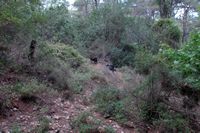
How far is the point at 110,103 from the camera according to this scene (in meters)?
7.66

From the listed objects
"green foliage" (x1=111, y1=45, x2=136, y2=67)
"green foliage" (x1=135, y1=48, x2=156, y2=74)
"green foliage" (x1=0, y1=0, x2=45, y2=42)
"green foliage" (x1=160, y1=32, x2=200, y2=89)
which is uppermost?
"green foliage" (x1=0, y1=0, x2=45, y2=42)

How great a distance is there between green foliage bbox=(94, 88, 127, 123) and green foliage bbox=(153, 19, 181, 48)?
9.08 meters

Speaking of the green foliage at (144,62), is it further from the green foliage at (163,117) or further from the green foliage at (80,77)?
the green foliage at (80,77)

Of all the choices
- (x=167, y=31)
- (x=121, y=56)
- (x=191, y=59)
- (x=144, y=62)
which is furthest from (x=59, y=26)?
(x=191, y=59)

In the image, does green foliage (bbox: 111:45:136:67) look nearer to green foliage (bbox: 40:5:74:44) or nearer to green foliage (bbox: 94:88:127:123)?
green foliage (bbox: 40:5:74:44)

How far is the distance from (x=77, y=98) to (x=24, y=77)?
1.68 metres

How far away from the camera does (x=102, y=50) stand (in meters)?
16.9

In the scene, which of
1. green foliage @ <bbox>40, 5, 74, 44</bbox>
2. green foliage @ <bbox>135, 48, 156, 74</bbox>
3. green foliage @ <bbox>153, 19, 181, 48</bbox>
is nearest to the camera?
green foliage @ <bbox>135, 48, 156, 74</bbox>

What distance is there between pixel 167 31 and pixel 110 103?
1059 centimetres

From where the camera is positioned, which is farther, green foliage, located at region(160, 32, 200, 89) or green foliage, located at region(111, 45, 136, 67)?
green foliage, located at region(111, 45, 136, 67)

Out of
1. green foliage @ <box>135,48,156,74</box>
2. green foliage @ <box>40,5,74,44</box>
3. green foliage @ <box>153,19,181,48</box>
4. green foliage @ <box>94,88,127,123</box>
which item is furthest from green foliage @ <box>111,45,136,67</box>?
green foliage @ <box>94,88,127,123</box>

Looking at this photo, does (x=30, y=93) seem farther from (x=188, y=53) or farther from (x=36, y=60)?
(x=188, y=53)

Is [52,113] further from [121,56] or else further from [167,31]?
[167,31]

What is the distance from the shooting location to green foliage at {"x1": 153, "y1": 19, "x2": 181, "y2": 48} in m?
16.8
